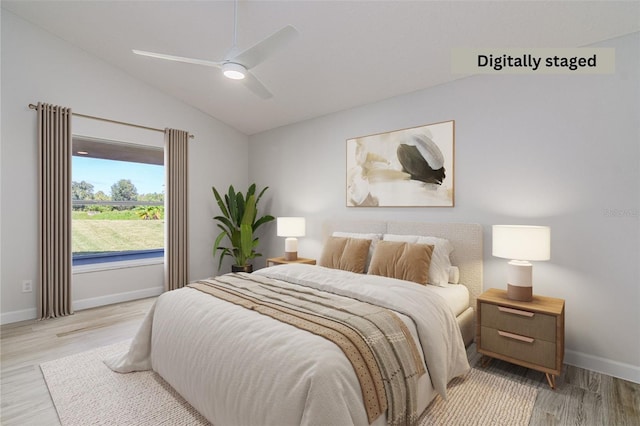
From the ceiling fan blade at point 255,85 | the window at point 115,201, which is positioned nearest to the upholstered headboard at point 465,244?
the ceiling fan blade at point 255,85

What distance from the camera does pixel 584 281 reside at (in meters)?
2.54

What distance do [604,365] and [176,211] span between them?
5024mm

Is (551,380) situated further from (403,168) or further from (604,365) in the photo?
(403,168)

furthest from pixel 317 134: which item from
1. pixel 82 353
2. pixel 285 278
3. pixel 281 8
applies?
pixel 82 353

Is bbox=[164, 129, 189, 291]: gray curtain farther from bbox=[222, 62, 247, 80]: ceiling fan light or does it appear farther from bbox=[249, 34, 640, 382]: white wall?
bbox=[249, 34, 640, 382]: white wall

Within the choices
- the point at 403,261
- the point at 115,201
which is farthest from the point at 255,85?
the point at 115,201

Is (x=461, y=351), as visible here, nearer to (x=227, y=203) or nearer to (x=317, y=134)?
(x=317, y=134)

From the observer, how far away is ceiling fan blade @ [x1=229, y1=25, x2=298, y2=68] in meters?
1.97

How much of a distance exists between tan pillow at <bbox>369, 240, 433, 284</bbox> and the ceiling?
5.77 ft

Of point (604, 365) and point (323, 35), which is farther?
point (323, 35)

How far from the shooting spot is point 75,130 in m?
3.90

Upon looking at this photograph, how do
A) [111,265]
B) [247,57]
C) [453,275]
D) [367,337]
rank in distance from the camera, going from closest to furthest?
1. [367,337]
2. [247,57]
3. [453,275]
4. [111,265]

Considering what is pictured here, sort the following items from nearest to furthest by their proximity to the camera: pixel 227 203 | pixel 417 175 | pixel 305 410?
pixel 305 410
pixel 417 175
pixel 227 203

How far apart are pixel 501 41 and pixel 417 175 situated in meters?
1.40
